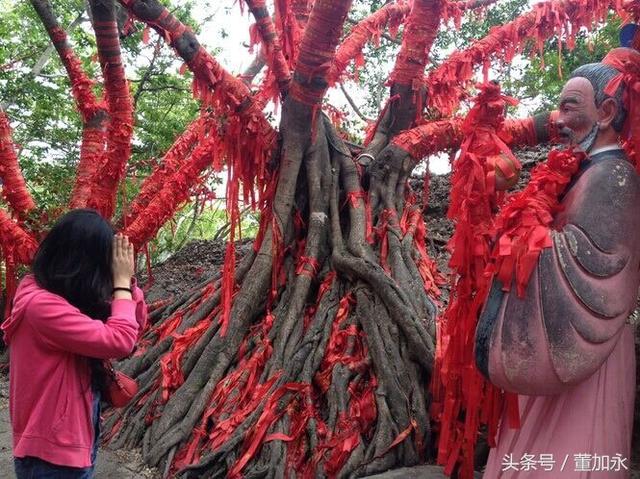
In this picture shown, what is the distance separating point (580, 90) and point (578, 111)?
78mm

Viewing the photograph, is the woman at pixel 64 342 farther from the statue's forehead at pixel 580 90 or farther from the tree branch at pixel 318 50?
the tree branch at pixel 318 50

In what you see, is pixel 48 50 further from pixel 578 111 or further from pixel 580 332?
pixel 580 332

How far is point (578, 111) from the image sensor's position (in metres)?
2.16

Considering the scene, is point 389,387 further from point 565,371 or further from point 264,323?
point 565,371

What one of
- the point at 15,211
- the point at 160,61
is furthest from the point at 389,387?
the point at 160,61

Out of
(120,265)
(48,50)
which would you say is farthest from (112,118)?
(48,50)

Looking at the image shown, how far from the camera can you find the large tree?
310 centimetres

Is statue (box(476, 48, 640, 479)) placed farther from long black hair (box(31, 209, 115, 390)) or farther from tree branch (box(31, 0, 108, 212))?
tree branch (box(31, 0, 108, 212))

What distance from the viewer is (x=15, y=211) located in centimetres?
543

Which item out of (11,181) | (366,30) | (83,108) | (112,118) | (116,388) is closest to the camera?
(116,388)

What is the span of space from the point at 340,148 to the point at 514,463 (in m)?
3.40

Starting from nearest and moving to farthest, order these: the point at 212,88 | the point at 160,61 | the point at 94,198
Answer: the point at 212,88, the point at 94,198, the point at 160,61

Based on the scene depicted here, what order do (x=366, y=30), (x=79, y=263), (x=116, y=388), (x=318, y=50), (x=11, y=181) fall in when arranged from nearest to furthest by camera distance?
(x=79, y=263), (x=116, y=388), (x=318, y=50), (x=11, y=181), (x=366, y=30)

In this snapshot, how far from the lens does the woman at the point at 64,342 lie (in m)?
1.88
